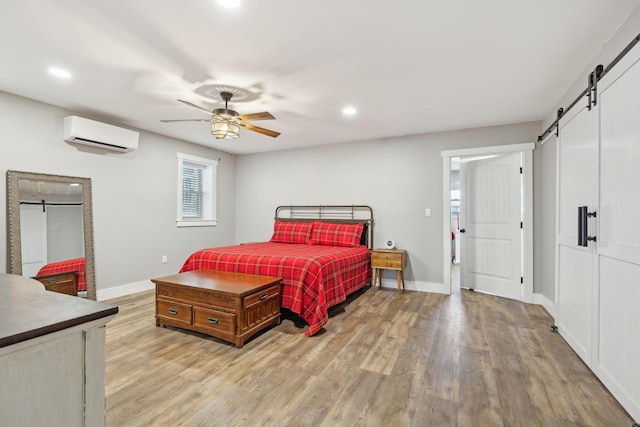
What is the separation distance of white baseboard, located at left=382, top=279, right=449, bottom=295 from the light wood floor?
3.95ft

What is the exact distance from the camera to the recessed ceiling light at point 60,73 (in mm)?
2660

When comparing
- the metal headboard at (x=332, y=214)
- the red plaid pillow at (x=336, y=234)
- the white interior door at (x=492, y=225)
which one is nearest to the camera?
the white interior door at (x=492, y=225)

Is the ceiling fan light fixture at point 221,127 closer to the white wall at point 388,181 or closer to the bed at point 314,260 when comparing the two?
the bed at point 314,260

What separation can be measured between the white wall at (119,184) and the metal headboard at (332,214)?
→ 1.52 m

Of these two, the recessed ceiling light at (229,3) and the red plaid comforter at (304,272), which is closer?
the recessed ceiling light at (229,3)

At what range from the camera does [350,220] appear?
16.9 feet

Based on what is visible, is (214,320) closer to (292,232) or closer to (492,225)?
(292,232)

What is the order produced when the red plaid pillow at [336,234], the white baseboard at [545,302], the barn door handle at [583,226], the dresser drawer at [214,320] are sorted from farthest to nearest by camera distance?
the red plaid pillow at [336,234] → the white baseboard at [545,302] → the dresser drawer at [214,320] → the barn door handle at [583,226]

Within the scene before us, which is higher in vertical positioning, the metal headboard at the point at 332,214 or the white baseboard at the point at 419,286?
the metal headboard at the point at 332,214

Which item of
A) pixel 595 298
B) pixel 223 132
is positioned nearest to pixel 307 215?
pixel 223 132

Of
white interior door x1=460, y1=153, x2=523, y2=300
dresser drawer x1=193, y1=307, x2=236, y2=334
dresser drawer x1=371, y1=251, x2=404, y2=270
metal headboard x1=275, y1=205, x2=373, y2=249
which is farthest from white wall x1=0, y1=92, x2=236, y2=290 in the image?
white interior door x1=460, y1=153, x2=523, y2=300

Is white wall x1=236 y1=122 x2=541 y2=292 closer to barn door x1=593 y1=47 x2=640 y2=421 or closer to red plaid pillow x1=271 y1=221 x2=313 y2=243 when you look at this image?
red plaid pillow x1=271 y1=221 x2=313 y2=243

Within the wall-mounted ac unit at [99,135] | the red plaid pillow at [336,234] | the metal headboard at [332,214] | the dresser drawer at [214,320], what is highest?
the wall-mounted ac unit at [99,135]

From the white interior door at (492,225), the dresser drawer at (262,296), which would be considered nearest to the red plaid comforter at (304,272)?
the dresser drawer at (262,296)
